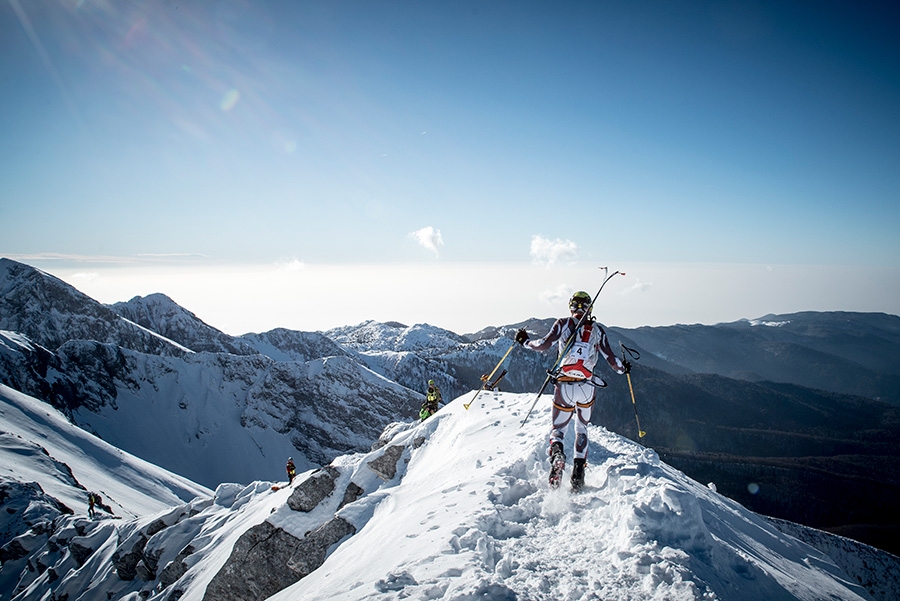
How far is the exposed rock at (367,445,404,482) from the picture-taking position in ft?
61.7

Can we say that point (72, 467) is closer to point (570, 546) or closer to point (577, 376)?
point (577, 376)

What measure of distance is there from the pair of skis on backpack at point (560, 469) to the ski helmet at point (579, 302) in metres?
3.55

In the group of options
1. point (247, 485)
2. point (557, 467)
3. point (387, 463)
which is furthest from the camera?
point (247, 485)

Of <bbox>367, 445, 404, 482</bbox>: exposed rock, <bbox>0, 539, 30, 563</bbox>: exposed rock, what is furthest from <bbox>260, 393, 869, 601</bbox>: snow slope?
<bbox>0, 539, 30, 563</bbox>: exposed rock

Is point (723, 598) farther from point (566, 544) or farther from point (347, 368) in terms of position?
point (347, 368)

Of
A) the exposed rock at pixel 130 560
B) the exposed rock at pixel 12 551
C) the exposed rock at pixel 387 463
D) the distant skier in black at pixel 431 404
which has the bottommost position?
the exposed rock at pixel 12 551

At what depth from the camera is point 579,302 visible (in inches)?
412

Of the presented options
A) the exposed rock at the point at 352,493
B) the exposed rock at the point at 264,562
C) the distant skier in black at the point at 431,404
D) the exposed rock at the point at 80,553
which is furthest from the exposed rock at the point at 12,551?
the distant skier in black at the point at 431,404

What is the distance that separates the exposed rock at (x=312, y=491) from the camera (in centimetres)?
1839

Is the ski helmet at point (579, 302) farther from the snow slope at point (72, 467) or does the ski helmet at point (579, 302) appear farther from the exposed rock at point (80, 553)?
the snow slope at point (72, 467)

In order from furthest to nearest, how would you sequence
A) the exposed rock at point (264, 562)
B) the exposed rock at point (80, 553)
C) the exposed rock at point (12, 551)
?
the exposed rock at point (12, 551)
the exposed rock at point (80, 553)
the exposed rock at point (264, 562)

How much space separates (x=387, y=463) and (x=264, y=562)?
6.40m

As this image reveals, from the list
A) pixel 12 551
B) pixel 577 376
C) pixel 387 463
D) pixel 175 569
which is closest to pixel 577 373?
pixel 577 376

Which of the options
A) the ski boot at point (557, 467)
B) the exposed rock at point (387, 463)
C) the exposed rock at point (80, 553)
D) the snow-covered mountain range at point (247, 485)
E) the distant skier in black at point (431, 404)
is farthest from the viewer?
the exposed rock at point (80, 553)
